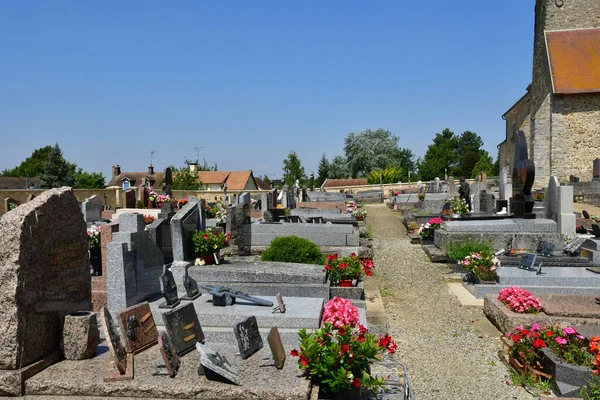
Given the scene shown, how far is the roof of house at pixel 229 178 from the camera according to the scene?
60.3m

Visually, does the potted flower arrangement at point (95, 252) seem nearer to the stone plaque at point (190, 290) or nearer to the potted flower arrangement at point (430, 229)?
the stone plaque at point (190, 290)

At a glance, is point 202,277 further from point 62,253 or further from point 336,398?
point 336,398

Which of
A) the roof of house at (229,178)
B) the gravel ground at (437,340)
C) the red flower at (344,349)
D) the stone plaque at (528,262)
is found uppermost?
the roof of house at (229,178)

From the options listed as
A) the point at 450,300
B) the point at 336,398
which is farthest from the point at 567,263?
the point at 336,398

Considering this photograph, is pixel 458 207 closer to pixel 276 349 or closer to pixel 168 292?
pixel 168 292

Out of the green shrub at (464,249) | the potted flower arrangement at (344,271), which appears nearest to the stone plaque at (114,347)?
the potted flower arrangement at (344,271)

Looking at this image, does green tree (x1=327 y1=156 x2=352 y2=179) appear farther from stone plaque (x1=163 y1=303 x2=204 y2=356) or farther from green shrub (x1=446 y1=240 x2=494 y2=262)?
stone plaque (x1=163 y1=303 x2=204 y2=356)

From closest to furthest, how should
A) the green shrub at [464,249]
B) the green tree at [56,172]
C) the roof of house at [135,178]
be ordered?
the green shrub at [464,249] → the green tree at [56,172] → the roof of house at [135,178]

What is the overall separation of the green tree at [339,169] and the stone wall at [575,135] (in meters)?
35.1

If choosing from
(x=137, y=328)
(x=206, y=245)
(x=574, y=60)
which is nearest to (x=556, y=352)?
(x=137, y=328)

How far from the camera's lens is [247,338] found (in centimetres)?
500

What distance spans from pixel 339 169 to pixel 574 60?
36.1 m

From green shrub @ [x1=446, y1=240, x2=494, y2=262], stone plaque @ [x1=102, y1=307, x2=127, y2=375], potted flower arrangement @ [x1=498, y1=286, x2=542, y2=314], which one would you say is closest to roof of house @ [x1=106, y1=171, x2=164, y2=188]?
green shrub @ [x1=446, y1=240, x2=494, y2=262]

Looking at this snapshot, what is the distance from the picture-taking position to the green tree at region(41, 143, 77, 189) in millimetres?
47438
